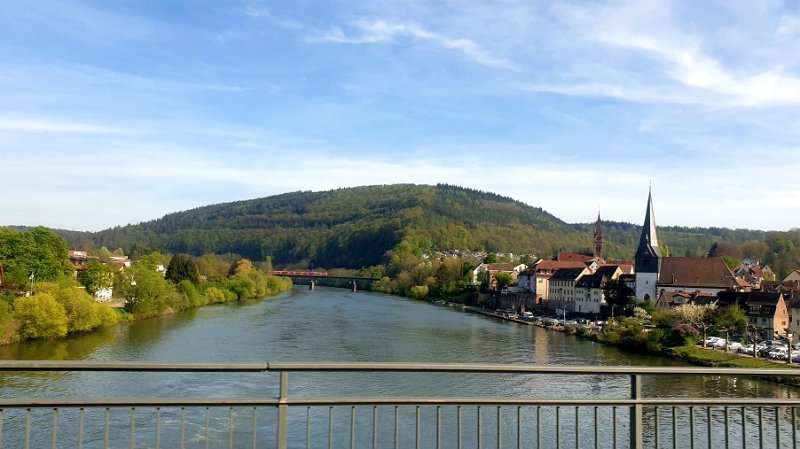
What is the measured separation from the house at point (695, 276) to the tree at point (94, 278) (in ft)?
135

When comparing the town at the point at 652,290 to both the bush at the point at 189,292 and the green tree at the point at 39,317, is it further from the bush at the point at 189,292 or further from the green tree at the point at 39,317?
the green tree at the point at 39,317

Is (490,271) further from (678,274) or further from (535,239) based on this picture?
(535,239)

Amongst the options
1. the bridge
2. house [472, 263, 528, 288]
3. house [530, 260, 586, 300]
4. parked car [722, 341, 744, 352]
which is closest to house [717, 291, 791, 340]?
parked car [722, 341, 744, 352]

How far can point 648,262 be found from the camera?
51250 millimetres

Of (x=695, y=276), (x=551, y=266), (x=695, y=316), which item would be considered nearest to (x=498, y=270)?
(x=551, y=266)

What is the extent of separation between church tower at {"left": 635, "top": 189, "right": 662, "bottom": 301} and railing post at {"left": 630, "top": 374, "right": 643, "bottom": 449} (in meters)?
50.5

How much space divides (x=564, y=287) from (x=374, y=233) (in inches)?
2961

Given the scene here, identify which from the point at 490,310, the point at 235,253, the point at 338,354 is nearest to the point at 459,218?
the point at 235,253

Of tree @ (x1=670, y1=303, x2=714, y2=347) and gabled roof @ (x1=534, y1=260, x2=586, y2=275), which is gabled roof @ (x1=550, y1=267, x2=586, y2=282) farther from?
tree @ (x1=670, y1=303, x2=714, y2=347)

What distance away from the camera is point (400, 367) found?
3.45m

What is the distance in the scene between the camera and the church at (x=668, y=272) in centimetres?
5044

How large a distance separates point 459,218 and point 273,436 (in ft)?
464

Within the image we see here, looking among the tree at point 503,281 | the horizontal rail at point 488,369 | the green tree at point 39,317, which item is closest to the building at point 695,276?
the tree at point 503,281

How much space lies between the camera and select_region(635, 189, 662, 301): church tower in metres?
51.1
